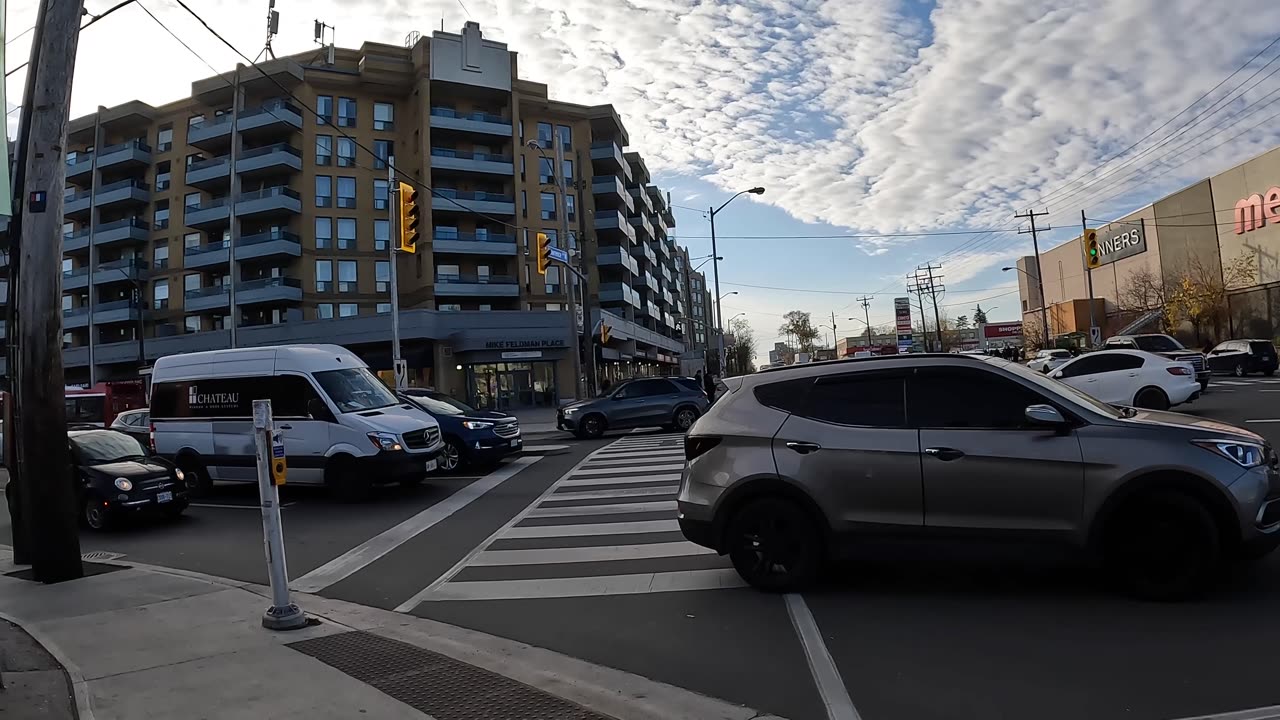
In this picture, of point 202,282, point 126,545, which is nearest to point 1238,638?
point 126,545

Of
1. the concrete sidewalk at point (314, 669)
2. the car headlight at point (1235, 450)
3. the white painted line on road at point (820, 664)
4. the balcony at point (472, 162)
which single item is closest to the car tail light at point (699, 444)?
the white painted line on road at point (820, 664)

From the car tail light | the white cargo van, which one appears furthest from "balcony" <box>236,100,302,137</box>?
the car tail light

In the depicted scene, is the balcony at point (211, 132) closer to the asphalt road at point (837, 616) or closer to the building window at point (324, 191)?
the building window at point (324, 191)

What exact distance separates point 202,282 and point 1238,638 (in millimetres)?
58351

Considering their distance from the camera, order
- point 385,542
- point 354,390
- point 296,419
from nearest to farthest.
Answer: point 385,542 → point 296,419 → point 354,390

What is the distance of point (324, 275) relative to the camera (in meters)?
48.1

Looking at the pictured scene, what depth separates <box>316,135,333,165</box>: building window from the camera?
158 ft

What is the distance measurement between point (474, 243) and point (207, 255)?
1796 centimetres

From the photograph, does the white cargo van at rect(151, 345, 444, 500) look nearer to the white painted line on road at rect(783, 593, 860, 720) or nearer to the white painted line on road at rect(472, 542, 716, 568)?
the white painted line on road at rect(472, 542, 716, 568)

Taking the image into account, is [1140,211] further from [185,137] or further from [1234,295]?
[185,137]

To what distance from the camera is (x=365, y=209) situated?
160ft

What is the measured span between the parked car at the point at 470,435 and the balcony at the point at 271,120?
38.8 meters

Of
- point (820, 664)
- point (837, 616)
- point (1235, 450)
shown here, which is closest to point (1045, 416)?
point (1235, 450)

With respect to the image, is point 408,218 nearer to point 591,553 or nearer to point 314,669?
point 591,553
